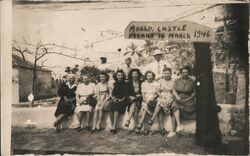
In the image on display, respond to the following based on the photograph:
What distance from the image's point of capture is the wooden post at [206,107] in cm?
140

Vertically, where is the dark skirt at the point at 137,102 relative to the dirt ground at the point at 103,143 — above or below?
above

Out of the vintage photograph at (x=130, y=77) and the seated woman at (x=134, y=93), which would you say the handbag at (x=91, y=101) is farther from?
the seated woman at (x=134, y=93)

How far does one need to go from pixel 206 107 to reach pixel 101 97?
44 cm

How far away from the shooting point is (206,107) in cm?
141

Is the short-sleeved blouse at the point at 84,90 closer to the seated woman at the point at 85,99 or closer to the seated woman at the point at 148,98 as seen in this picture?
the seated woman at the point at 85,99

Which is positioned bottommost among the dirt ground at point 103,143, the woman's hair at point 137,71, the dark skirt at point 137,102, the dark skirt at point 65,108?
the dirt ground at point 103,143

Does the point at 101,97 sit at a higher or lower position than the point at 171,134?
higher

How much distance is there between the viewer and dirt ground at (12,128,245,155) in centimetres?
141

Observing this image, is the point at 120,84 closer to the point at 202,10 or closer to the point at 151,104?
the point at 151,104

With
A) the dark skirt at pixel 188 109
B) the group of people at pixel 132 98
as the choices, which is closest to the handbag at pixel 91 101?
the group of people at pixel 132 98

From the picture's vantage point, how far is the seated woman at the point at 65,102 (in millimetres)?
1480

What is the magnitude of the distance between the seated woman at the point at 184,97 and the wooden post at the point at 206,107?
2 centimetres

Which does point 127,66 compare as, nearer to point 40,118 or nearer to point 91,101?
point 91,101

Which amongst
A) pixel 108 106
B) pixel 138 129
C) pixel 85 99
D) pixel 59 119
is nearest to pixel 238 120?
pixel 138 129
